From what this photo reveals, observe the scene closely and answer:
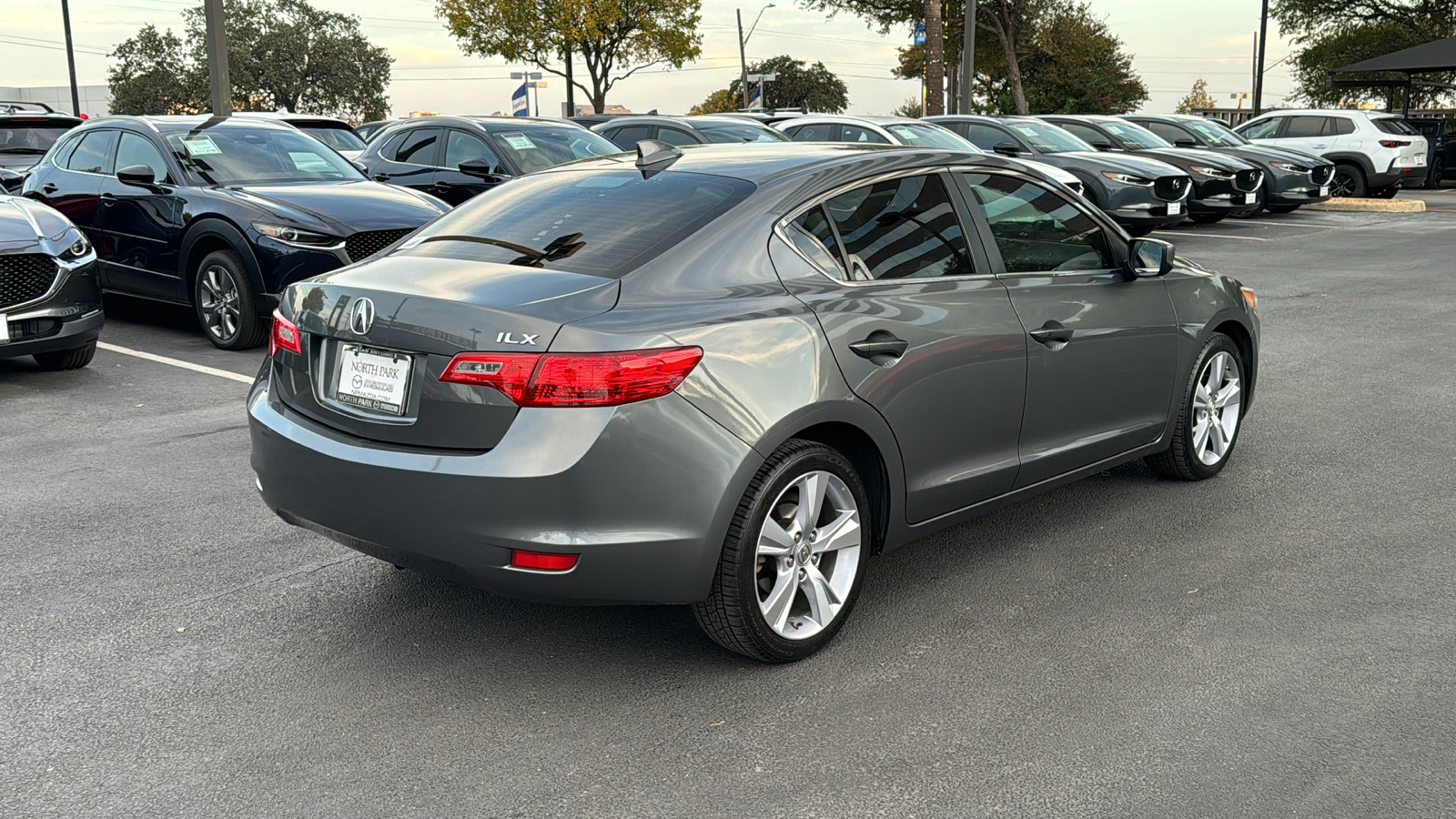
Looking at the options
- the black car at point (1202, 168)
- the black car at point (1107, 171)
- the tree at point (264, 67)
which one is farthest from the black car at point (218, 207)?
the tree at point (264, 67)

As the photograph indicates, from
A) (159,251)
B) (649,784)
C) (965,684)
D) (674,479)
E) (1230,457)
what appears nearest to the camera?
(649,784)

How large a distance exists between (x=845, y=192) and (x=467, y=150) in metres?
8.91

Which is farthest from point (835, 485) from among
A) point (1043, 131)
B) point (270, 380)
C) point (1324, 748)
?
point (1043, 131)

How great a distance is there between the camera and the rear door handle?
152 inches

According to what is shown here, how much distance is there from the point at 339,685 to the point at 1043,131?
16.6 metres

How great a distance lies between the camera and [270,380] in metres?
4.11

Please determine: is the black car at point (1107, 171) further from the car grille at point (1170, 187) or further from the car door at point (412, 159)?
the car door at point (412, 159)

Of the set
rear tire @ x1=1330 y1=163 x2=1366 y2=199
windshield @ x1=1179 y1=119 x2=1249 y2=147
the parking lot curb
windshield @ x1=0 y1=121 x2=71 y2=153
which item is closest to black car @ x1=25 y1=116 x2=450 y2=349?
windshield @ x1=0 y1=121 x2=71 y2=153

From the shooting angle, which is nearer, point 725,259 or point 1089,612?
point 725,259

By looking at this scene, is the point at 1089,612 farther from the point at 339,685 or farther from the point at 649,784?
the point at 339,685

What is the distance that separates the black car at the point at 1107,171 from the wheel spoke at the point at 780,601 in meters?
13.4

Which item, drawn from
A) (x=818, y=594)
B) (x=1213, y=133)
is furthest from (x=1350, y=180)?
(x=818, y=594)

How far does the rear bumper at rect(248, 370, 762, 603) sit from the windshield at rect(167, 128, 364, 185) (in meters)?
6.94

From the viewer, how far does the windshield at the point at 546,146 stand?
12164 millimetres
